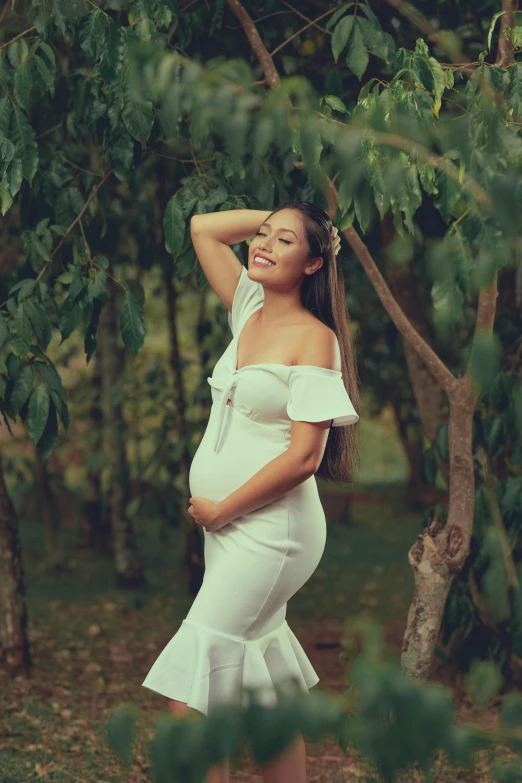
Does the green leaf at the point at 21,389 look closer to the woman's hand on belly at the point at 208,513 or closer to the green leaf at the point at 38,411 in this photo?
the green leaf at the point at 38,411

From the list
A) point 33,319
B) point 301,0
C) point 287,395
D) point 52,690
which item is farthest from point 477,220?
point 52,690

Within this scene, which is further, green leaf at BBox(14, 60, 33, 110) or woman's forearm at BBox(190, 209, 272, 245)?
green leaf at BBox(14, 60, 33, 110)

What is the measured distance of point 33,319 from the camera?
3.62 meters

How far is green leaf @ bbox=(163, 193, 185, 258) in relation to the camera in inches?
142

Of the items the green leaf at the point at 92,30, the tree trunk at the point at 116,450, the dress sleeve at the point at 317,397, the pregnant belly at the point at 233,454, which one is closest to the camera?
the dress sleeve at the point at 317,397

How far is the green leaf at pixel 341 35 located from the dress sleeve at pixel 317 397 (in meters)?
1.19

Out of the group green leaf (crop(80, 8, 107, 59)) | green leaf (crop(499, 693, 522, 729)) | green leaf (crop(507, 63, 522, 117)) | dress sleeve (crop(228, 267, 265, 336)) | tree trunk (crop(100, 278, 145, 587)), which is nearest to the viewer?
green leaf (crop(499, 693, 522, 729))

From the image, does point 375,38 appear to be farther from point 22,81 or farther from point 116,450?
point 116,450

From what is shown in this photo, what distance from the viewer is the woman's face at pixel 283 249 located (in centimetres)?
293

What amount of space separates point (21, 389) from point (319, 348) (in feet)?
3.93

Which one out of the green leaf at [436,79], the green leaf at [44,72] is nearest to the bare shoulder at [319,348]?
the green leaf at [436,79]

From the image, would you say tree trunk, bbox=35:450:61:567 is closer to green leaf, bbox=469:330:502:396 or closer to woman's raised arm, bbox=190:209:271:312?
woman's raised arm, bbox=190:209:271:312

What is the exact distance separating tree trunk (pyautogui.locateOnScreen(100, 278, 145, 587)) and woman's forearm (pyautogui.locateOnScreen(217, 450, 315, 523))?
438 cm

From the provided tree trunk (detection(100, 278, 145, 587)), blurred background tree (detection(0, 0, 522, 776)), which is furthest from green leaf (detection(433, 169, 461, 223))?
tree trunk (detection(100, 278, 145, 587))
